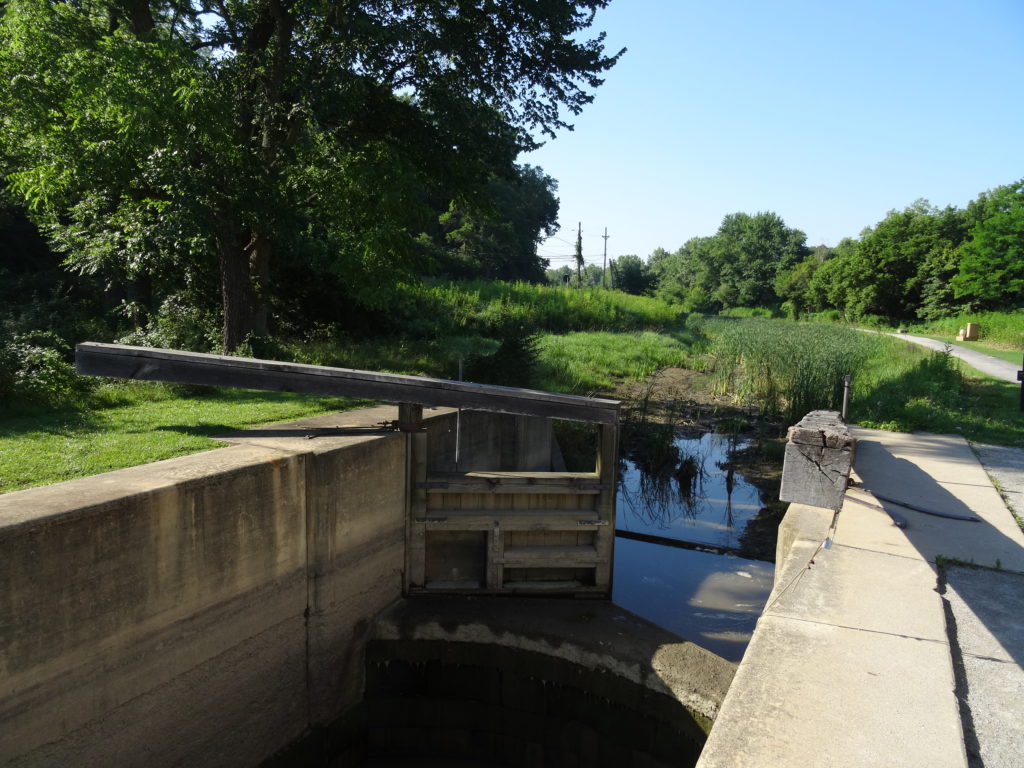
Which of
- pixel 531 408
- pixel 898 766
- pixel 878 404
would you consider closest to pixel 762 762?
pixel 898 766

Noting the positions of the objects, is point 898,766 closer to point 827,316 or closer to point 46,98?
point 46,98

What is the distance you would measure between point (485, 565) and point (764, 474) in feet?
23.1

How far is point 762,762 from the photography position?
9.40 ft

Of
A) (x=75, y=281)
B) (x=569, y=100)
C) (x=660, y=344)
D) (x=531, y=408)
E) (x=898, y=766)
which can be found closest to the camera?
(x=898, y=766)

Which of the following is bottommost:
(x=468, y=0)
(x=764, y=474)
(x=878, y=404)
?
(x=764, y=474)

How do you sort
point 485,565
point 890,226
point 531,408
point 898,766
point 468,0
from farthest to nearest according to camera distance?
point 890,226
point 468,0
point 485,565
point 531,408
point 898,766

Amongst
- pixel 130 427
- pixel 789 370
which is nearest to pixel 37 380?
pixel 130 427

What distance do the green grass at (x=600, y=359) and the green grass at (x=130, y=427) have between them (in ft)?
25.4

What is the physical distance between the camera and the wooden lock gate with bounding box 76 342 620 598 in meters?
6.65

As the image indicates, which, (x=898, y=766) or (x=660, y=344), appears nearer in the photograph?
(x=898, y=766)

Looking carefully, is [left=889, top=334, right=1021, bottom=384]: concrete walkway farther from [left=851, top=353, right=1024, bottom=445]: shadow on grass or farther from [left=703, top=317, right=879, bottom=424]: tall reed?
[left=703, top=317, right=879, bottom=424]: tall reed

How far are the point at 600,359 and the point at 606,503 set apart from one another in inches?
591

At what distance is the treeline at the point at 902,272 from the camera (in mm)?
37000

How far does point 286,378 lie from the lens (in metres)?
6.04
